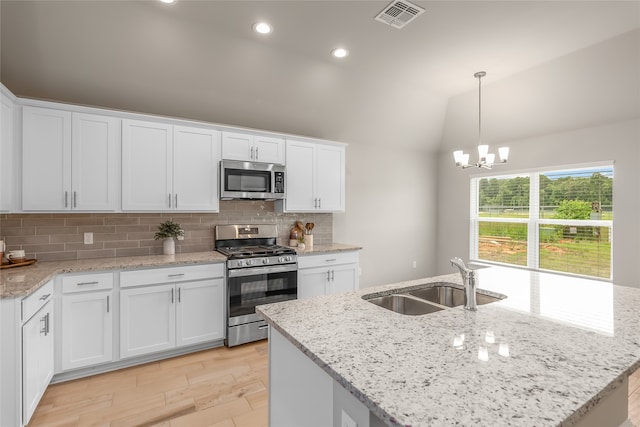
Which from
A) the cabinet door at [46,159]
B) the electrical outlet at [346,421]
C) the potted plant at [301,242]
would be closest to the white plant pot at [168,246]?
the cabinet door at [46,159]

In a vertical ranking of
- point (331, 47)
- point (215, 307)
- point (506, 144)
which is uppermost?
point (331, 47)

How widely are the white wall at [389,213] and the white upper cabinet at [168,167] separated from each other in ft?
6.82

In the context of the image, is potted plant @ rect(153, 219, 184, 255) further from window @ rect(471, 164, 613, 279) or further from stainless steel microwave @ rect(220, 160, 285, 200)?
window @ rect(471, 164, 613, 279)

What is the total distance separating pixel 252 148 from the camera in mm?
3725

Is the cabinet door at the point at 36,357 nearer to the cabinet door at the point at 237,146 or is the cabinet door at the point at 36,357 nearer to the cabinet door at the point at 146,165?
the cabinet door at the point at 146,165

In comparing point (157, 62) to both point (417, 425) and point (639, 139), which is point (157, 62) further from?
point (639, 139)

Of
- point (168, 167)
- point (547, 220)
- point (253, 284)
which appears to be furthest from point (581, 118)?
point (168, 167)

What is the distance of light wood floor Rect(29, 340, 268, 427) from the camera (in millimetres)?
2203

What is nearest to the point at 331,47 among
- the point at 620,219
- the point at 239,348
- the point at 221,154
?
the point at 221,154

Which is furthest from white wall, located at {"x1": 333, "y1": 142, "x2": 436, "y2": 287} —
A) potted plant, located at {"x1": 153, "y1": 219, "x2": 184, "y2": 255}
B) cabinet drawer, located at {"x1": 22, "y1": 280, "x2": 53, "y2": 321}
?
cabinet drawer, located at {"x1": 22, "y1": 280, "x2": 53, "y2": 321}

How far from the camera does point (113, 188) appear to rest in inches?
119

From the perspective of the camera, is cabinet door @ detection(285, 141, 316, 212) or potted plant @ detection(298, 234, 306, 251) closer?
cabinet door @ detection(285, 141, 316, 212)

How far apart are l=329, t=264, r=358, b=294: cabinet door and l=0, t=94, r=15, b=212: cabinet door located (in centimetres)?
309

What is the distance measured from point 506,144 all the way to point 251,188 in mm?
3878
